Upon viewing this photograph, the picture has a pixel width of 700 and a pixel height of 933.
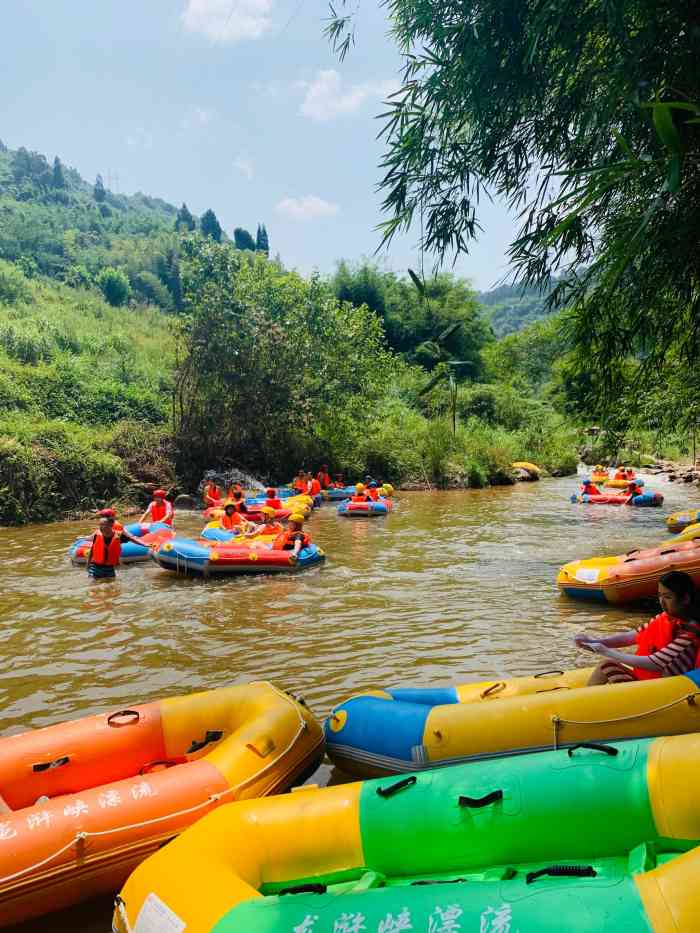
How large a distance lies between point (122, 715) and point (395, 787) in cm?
169

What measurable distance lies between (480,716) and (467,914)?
5.20 feet

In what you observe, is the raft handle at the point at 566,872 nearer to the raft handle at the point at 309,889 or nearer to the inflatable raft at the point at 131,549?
the raft handle at the point at 309,889

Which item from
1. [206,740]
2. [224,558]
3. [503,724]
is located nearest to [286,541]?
[224,558]

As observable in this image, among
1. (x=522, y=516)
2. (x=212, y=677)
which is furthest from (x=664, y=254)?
(x=522, y=516)

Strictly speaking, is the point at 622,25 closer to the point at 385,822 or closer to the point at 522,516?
the point at 385,822

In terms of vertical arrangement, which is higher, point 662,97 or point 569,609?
point 662,97

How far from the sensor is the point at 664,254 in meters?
4.06

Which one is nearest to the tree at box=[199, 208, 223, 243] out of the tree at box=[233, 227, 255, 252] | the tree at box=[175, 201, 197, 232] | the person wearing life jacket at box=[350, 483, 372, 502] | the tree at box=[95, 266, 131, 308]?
the tree at box=[175, 201, 197, 232]

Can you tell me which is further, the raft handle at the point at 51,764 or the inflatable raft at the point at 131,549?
the inflatable raft at the point at 131,549

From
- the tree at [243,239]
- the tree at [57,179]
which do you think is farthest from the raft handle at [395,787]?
the tree at [57,179]

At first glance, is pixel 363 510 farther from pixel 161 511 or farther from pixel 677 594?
pixel 677 594

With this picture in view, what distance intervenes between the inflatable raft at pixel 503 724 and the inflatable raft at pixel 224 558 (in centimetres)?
518

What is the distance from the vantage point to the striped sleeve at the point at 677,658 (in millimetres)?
3707

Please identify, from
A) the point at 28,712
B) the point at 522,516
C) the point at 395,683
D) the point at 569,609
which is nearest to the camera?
the point at 28,712
